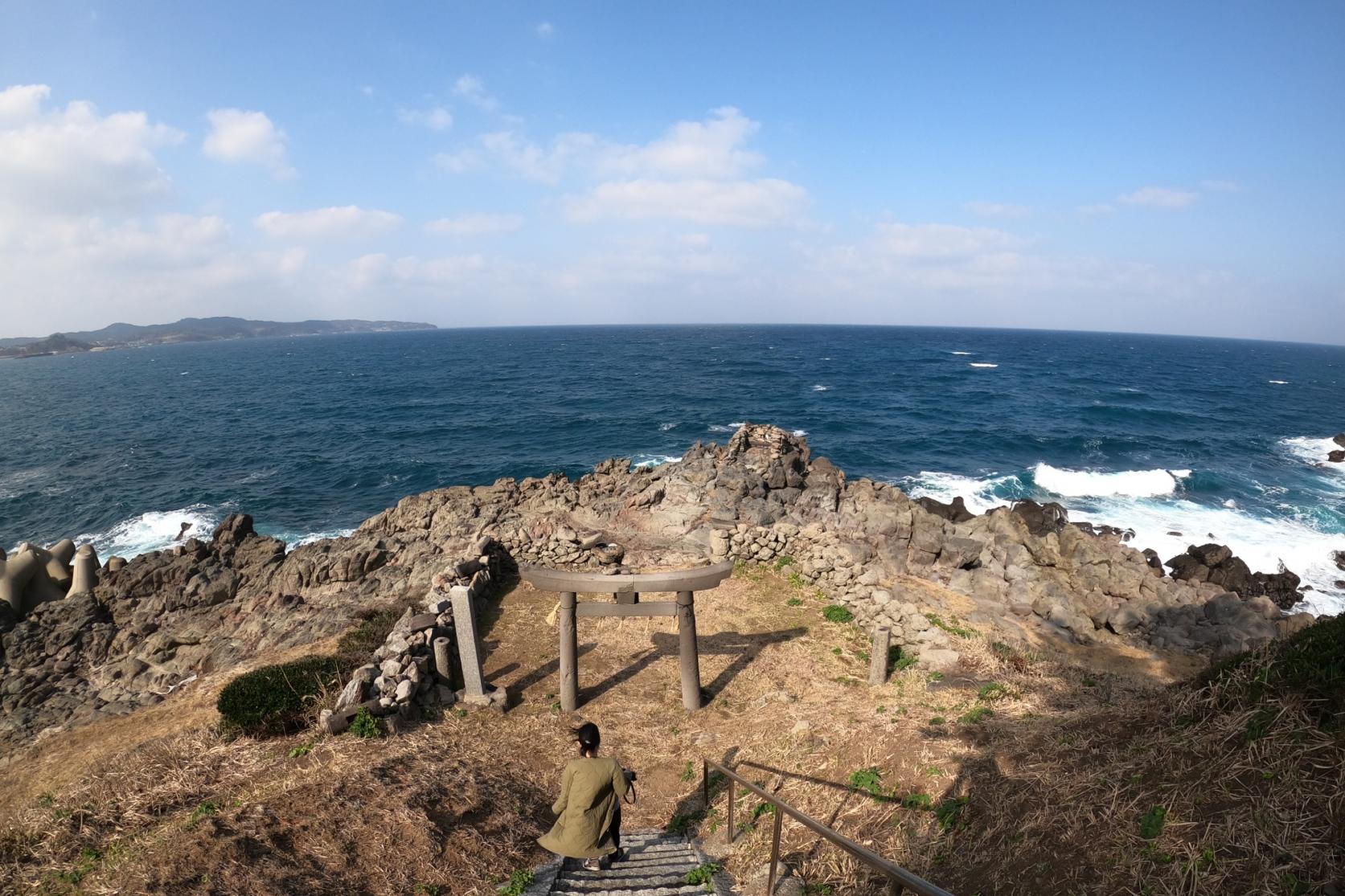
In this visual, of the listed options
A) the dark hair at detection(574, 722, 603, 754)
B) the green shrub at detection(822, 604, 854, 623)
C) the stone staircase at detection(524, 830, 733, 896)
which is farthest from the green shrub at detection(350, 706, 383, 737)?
the green shrub at detection(822, 604, 854, 623)

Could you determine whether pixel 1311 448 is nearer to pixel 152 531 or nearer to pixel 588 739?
pixel 588 739

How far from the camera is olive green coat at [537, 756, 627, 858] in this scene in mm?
7156

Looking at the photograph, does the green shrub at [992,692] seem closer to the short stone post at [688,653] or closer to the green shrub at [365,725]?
the short stone post at [688,653]

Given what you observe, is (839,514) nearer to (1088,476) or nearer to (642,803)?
(642,803)

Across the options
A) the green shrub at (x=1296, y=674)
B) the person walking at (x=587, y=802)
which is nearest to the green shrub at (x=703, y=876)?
the person walking at (x=587, y=802)

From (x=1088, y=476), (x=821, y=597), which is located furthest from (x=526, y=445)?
(x=1088, y=476)

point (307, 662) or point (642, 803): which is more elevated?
point (307, 662)

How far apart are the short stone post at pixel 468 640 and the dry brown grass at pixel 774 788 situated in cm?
67

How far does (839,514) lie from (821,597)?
20.5 ft

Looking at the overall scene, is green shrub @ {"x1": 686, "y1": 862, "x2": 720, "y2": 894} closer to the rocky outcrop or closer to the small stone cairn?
the small stone cairn

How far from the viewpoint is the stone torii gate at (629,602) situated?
36.8ft

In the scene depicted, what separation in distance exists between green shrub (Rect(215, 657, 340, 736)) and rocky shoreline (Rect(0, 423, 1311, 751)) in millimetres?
5049

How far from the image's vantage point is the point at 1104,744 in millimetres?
7738

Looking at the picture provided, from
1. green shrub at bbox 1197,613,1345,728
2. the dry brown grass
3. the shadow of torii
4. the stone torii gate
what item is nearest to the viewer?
the dry brown grass
